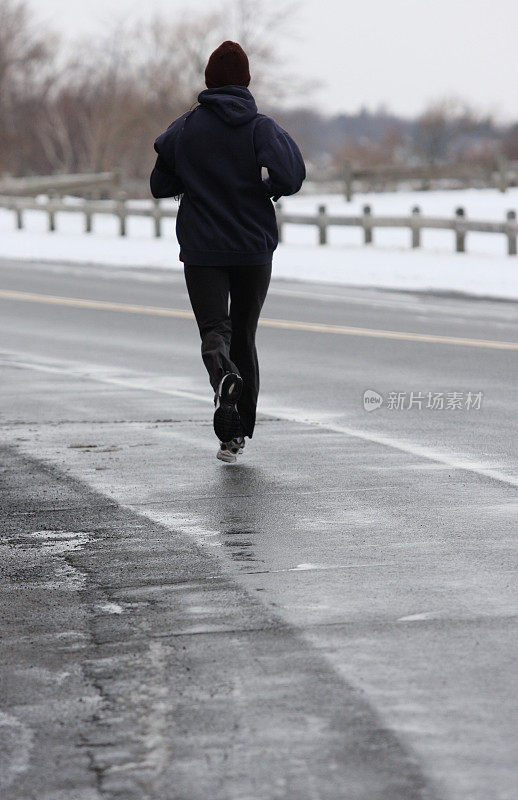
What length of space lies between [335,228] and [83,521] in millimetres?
33677

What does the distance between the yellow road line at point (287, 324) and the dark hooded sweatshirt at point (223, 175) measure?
238 inches

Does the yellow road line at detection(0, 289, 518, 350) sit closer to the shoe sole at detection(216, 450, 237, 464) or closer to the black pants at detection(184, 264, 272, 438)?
the black pants at detection(184, 264, 272, 438)

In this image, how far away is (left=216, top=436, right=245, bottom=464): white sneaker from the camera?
7.68 metres

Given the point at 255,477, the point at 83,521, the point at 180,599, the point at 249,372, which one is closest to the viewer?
the point at 180,599

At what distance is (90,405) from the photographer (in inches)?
391

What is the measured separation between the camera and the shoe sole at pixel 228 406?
291 inches

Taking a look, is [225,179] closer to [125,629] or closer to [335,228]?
[125,629]

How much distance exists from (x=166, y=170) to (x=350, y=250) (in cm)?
2220

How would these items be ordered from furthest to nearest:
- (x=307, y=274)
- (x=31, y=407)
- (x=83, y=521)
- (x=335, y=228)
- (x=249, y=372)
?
(x=335, y=228)
(x=307, y=274)
(x=31, y=407)
(x=249, y=372)
(x=83, y=521)

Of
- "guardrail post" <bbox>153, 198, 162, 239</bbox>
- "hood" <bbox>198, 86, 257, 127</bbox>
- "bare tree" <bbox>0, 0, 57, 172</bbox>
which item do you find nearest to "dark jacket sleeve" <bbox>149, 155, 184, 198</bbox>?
"hood" <bbox>198, 86, 257, 127</bbox>

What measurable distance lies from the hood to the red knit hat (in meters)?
0.10

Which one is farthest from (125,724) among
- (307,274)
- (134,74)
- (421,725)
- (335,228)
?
(134,74)

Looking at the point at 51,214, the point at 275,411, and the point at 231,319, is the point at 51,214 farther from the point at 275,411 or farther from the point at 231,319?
the point at 231,319

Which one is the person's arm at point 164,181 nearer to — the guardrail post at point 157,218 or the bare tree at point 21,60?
the guardrail post at point 157,218
